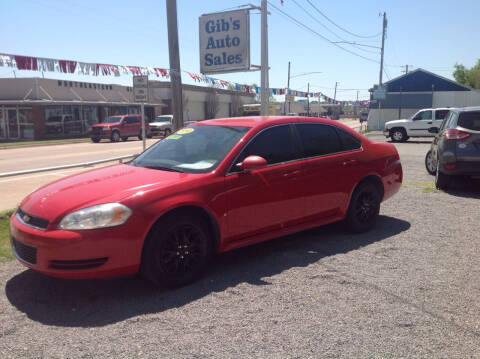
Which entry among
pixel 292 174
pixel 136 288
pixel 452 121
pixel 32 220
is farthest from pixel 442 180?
pixel 32 220

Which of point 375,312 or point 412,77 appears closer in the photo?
point 375,312

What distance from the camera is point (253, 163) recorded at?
4215mm

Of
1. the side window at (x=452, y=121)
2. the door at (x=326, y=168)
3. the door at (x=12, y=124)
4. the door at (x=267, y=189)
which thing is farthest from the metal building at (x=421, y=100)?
the door at (x=267, y=189)

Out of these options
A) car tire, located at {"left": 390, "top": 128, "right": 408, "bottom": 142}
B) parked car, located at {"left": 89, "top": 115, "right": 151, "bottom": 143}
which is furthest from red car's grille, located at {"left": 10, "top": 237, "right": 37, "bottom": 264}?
parked car, located at {"left": 89, "top": 115, "right": 151, "bottom": 143}

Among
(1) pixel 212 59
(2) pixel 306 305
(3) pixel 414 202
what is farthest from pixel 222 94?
(2) pixel 306 305

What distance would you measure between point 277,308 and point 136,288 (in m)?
1.34

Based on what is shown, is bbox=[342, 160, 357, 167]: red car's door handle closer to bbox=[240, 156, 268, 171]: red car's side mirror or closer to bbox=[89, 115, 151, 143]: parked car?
bbox=[240, 156, 268, 171]: red car's side mirror

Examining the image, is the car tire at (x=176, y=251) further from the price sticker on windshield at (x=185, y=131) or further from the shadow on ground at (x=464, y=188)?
the shadow on ground at (x=464, y=188)

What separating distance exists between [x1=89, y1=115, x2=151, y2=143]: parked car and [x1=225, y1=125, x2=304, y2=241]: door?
26506mm

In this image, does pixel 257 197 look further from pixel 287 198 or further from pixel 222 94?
pixel 222 94

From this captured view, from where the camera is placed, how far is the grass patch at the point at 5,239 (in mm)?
4861

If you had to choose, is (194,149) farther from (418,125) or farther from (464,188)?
(418,125)

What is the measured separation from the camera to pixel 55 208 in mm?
3660

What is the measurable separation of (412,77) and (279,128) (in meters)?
39.3
